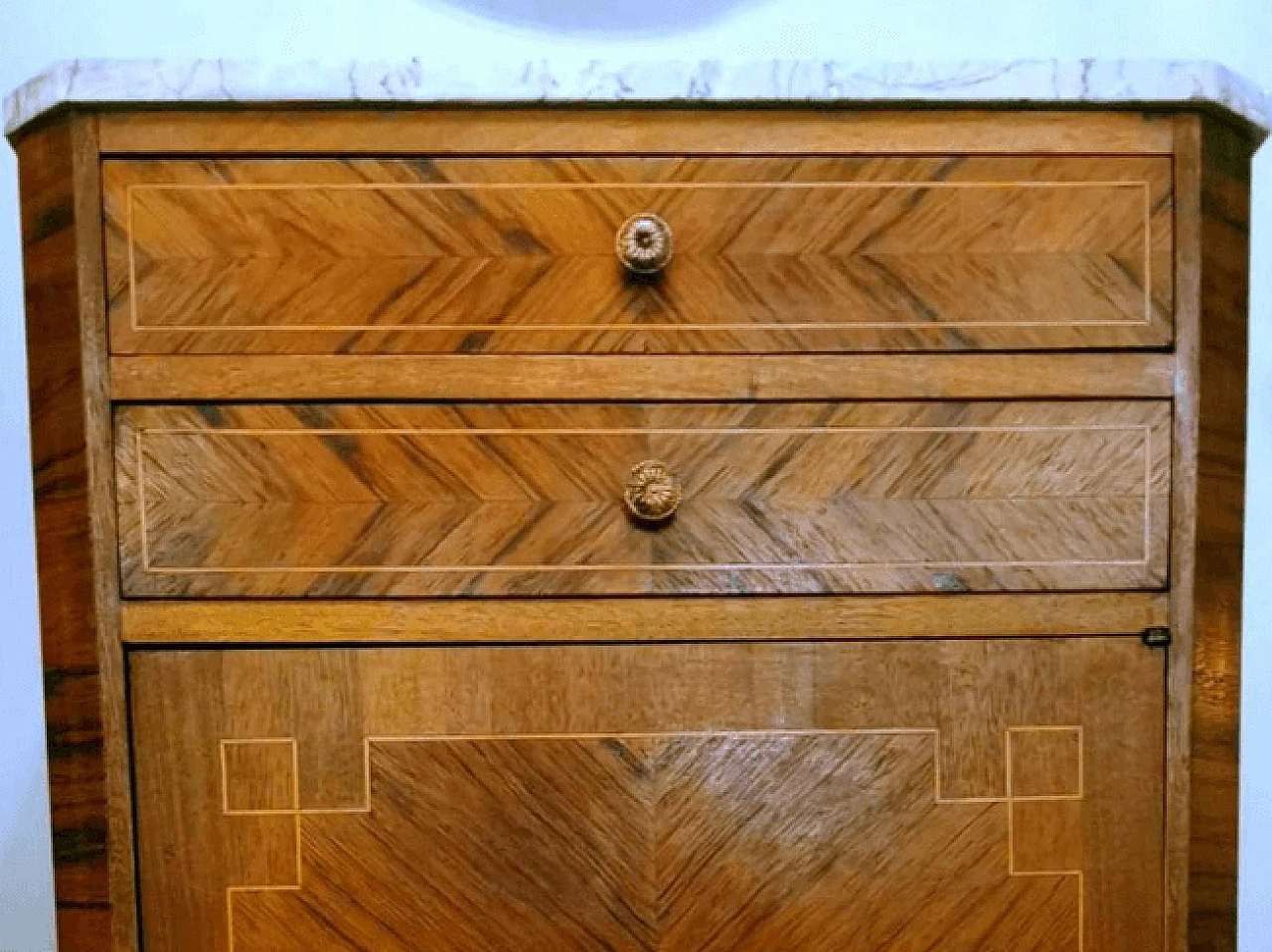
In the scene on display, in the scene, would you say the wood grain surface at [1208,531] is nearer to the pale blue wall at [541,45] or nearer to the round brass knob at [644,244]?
the round brass knob at [644,244]

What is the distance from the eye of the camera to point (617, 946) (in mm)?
583

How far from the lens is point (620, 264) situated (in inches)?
22.1

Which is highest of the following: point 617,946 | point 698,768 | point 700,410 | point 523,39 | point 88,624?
point 523,39

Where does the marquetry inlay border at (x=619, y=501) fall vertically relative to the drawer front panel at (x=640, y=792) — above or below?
above

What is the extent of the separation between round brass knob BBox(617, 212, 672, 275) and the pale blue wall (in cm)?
52

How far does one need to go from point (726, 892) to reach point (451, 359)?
1.26 feet

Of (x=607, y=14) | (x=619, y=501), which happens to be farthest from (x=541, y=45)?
(x=619, y=501)

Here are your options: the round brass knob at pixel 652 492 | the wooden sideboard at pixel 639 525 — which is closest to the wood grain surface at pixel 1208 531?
the wooden sideboard at pixel 639 525

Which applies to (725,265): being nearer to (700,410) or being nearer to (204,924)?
(700,410)

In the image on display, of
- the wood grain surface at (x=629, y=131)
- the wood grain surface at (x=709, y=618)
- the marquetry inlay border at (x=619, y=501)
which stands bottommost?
the wood grain surface at (x=709, y=618)

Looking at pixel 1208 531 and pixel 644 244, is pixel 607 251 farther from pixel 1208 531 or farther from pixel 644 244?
pixel 1208 531

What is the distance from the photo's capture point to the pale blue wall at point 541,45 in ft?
3.10

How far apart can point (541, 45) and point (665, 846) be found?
0.82 meters

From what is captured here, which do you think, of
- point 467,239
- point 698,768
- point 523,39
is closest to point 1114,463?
point 698,768
